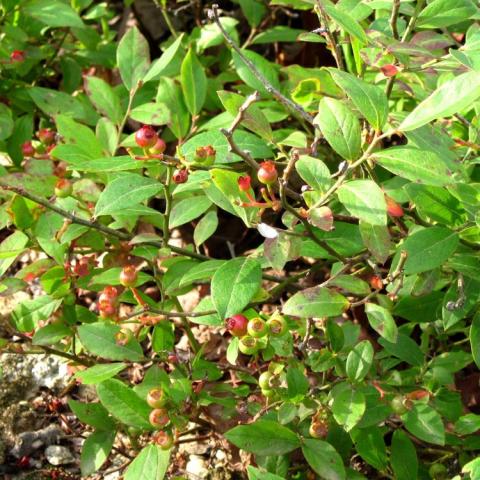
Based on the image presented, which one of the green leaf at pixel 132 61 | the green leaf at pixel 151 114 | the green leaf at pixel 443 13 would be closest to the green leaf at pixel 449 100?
the green leaf at pixel 443 13

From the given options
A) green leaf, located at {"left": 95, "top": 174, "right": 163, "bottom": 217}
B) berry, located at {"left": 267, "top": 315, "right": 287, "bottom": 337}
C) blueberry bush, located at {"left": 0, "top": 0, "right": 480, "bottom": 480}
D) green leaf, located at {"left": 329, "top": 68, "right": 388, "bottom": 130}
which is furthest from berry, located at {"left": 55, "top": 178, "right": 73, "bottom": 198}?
green leaf, located at {"left": 329, "top": 68, "right": 388, "bottom": 130}

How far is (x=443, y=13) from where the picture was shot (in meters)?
1.48

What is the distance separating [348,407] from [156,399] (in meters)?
0.33

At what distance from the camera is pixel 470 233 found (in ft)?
4.49

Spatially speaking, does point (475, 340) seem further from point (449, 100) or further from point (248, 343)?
point (449, 100)

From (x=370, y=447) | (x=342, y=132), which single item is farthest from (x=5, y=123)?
(x=370, y=447)

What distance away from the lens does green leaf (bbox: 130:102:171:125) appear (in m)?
1.76

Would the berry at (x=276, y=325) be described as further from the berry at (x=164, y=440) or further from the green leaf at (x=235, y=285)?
the berry at (x=164, y=440)

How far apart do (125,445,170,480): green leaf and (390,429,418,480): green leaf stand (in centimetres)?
44

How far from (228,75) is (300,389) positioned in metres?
1.10

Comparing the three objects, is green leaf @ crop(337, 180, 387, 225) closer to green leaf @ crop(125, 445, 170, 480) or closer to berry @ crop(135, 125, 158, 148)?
berry @ crop(135, 125, 158, 148)

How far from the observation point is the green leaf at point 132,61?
187 cm

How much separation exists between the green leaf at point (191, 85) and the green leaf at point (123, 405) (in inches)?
26.3

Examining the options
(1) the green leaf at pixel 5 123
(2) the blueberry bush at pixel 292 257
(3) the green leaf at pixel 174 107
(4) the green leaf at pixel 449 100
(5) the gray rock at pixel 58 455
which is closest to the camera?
(4) the green leaf at pixel 449 100
